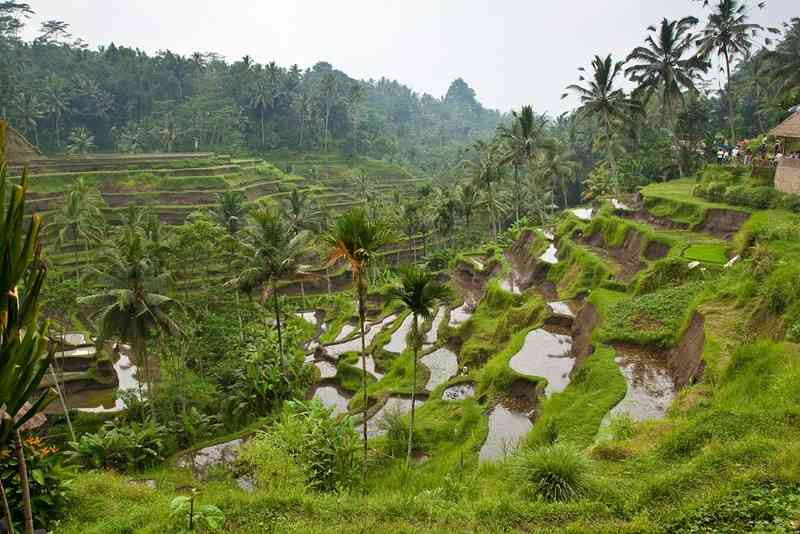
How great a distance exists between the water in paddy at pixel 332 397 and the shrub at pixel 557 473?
56.3ft

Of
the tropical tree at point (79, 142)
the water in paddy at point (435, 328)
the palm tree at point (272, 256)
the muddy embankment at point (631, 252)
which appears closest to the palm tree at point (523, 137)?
the muddy embankment at point (631, 252)

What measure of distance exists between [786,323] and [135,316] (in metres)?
21.3

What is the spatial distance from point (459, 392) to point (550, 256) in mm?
16997

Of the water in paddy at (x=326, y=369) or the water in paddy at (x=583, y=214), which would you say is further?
the water in paddy at (x=583, y=214)

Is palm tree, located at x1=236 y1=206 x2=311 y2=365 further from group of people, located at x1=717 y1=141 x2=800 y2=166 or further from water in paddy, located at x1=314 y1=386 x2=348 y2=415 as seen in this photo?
group of people, located at x1=717 y1=141 x2=800 y2=166

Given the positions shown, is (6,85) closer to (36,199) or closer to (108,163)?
(108,163)

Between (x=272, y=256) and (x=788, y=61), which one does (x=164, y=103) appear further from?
(x=788, y=61)

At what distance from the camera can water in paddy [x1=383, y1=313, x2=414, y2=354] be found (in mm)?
30688

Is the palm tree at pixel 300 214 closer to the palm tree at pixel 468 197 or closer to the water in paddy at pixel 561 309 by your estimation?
the palm tree at pixel 468 197

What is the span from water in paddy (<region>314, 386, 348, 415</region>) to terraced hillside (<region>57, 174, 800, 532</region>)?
14cm

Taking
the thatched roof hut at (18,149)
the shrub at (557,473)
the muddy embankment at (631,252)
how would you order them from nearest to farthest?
the shrub at (557,473) → the muddy embankment at (631,252) → the thatched roof hut at (18,149)

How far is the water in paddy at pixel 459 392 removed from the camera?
21094 mm

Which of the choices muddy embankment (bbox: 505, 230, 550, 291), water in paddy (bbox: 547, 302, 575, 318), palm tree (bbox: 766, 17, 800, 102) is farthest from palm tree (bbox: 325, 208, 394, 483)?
palm tree (bbox: 766, 17, 800, 102)

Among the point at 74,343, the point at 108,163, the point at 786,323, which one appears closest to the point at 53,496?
the point at 786,323
